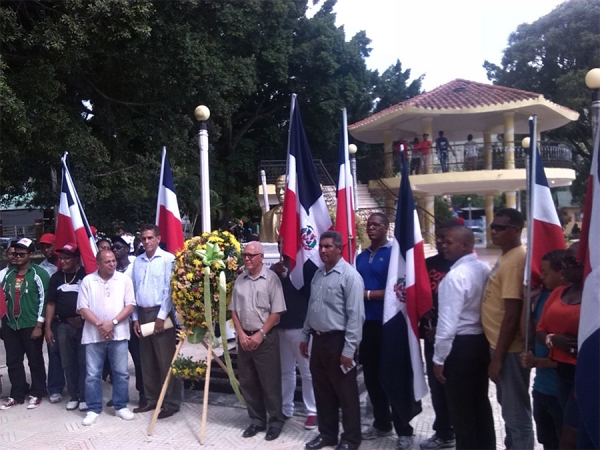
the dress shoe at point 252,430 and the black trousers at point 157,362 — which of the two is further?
the black trousers at point 157,362

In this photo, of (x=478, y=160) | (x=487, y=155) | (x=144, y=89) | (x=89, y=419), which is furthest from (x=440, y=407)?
(x=478, y=160)

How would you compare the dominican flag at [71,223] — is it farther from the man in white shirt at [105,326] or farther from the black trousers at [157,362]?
the black trousers at [157,362]

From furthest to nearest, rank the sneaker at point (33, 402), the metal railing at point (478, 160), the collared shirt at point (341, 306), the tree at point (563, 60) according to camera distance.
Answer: the tree at point (563, 60), the metal railing at point (478, 160), the sneaker at point (33, 402), the collared shirt at point (341, 306)

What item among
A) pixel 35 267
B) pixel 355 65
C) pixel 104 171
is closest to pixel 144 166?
pixel 104 171

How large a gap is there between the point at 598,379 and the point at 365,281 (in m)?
2.39

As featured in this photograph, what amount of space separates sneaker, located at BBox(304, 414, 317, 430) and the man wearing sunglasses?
1.80m

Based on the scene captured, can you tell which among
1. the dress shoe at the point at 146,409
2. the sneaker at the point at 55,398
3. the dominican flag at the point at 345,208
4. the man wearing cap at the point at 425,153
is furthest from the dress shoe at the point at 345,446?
the man wearing cap at the point at 425,153

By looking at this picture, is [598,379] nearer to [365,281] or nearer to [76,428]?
[365,281]

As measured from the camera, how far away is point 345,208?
5.12 meters

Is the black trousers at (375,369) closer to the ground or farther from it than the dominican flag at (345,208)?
closer to the ground

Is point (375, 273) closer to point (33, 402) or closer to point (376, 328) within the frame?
point (376, 328)

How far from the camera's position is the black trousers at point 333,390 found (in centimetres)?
425

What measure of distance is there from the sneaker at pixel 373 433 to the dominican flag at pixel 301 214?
4.43 ft

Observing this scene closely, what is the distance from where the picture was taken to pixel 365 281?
15.6 feet
